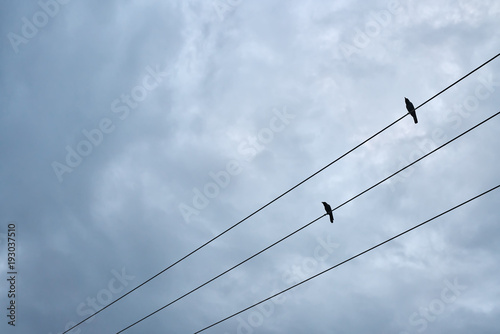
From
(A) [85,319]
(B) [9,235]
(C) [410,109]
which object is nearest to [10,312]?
(B) [9,235]

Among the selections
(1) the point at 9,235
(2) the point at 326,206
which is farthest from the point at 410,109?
(1) the point at 9,235

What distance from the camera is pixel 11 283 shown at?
1183 inches

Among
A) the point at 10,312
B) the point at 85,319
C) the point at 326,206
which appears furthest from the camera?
the point at 10,312

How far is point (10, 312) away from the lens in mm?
29594

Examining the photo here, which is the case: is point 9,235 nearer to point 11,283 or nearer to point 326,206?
point 11,283

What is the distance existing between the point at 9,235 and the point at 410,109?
2878 cm

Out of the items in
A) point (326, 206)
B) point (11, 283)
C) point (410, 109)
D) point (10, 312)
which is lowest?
point (326, 206)

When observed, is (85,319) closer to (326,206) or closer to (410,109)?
(326,206)

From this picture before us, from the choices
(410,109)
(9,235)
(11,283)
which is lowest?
(410,109)

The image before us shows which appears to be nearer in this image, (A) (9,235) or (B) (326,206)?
(B) (326,206)

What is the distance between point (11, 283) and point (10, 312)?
6.50 ft

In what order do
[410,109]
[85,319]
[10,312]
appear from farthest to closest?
[10,312], [85,319], [410,109]

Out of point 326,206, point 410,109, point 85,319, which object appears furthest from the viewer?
point 85,319

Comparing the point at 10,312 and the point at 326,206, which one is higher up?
the point at 10,312
